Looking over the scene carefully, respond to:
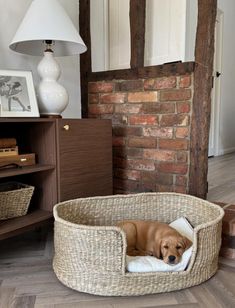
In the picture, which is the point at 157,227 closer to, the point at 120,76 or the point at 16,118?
the point at 16,118

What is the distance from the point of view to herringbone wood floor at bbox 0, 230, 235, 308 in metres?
1.13

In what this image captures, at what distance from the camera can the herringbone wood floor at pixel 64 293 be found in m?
→ 1.13

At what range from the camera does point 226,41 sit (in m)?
4.00

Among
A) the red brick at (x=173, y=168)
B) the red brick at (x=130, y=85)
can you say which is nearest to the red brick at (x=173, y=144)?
the red brick at (x=173, y=168)

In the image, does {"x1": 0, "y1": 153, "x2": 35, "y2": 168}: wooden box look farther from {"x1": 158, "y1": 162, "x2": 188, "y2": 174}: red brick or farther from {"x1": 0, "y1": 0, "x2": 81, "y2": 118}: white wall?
Answer: {"x1": 158, "y1": 162, "x2": 188, "y2": 174}: red brick

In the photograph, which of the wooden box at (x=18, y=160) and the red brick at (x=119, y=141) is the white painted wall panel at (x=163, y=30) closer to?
the red brick at (x=119, y=141)

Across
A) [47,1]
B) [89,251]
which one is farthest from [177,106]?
[89,251]

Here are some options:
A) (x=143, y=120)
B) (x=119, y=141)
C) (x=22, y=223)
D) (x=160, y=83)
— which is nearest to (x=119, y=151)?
(x=119, y=141)

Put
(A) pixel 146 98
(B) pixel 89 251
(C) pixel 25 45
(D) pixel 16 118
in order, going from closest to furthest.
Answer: (B) pixel 89 251 < (D) pixel 16 118 < (C) pixel 25 45 < (A) pixel 146 98

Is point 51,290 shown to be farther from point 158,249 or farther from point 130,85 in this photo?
point 130,85

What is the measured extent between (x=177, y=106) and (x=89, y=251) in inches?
40.3

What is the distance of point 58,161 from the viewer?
1557 millimetres

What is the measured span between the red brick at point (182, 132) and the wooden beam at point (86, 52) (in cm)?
76

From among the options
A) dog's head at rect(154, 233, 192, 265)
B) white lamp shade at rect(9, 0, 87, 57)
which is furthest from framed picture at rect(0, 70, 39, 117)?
dog's head at rect(154, 233, 192, 265)
